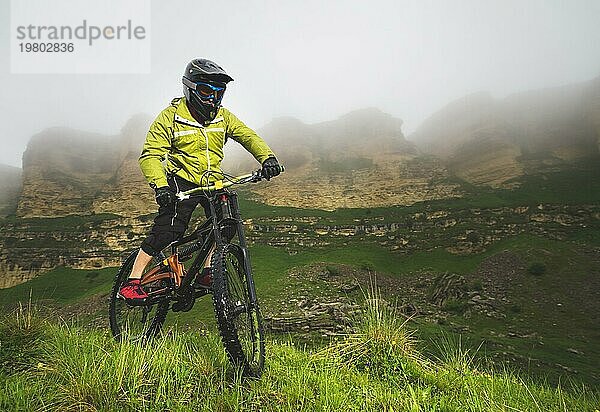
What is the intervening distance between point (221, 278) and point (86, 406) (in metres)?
1.34

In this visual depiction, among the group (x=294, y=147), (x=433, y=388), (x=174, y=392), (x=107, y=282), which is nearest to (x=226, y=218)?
(x=174, y=392)

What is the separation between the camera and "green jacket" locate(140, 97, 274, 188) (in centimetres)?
407

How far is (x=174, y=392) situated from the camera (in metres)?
3.26

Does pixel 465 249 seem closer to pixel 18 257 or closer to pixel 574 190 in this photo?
pixel 574 190

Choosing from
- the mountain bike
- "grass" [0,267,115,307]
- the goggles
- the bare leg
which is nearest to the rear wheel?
the mountain bike

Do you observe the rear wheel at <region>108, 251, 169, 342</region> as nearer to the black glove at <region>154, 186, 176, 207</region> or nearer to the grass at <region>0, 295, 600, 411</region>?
the grass at <region>0, 295, 600, 411</region>

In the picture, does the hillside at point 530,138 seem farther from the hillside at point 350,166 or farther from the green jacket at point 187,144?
the green jacket at point 187,144

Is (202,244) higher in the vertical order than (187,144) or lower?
lower

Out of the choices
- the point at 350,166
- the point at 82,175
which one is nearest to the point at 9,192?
the point at 82,175

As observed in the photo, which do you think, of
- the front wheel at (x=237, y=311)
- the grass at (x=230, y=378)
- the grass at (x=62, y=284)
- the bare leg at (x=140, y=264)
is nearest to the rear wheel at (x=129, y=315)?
the grass at (x=230, y=378)

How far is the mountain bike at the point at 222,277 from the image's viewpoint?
11.4ft

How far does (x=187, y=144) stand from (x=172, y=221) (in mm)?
838

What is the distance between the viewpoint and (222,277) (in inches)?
138

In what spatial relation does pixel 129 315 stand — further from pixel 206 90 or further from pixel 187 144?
pixel 206 90
